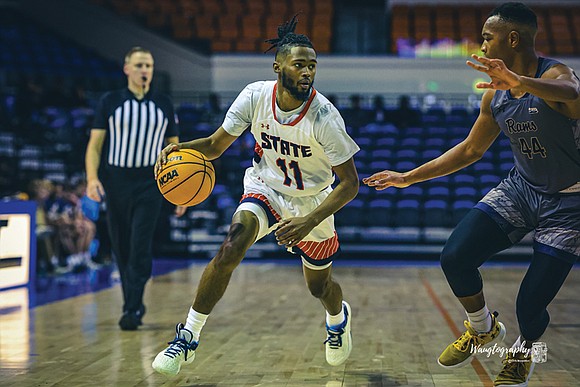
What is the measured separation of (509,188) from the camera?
13.2ft

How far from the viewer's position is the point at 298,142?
429 cm

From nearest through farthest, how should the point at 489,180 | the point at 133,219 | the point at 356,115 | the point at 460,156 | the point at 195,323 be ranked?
the point at 195,323 → the point at 460,156 → the point at 133,219 → the point at 489,180 → the point at 356,115

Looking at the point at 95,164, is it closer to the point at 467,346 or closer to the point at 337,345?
the point at 337,345

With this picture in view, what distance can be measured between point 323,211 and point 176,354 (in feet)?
3.26

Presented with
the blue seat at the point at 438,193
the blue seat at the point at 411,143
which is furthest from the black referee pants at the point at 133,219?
the blue seat at the point at 411,143

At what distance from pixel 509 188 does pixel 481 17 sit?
55.5 ft

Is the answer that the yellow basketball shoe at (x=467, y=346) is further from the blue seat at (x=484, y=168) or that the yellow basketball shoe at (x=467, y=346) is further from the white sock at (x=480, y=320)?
the blue seat at (x=484, y=168)

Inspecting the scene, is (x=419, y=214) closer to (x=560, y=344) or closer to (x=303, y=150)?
(x=560, y=344)

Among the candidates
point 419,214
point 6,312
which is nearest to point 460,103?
point 419,214

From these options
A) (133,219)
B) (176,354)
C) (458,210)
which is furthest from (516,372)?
(458,210)

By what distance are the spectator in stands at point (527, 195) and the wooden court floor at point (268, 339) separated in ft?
1.78

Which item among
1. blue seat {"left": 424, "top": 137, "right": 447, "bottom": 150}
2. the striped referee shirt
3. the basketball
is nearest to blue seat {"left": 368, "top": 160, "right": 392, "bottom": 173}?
blue seat {"left": 424, "top": 137, "right": 447, "bottom": 150}

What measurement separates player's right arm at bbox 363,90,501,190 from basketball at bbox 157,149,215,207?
883 millimetres

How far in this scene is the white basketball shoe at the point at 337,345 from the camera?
4.58m
